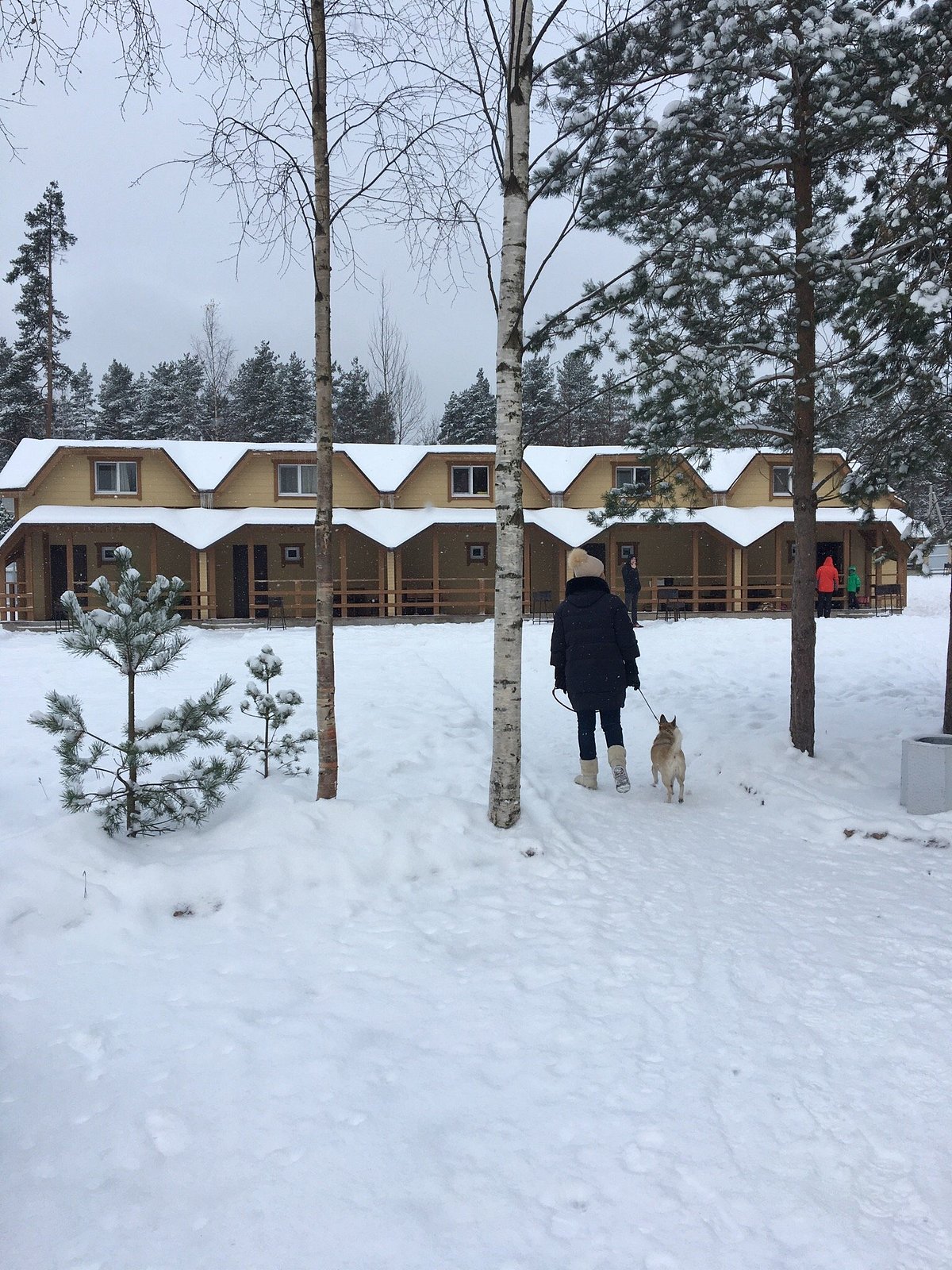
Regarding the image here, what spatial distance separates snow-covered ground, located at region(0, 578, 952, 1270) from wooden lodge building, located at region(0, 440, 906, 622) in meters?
17.1

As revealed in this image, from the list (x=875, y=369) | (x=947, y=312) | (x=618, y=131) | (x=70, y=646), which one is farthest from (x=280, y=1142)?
(x=618, y=131)

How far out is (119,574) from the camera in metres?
4.48

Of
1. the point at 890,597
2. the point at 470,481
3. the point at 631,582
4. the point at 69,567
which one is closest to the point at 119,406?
the point at 69,567

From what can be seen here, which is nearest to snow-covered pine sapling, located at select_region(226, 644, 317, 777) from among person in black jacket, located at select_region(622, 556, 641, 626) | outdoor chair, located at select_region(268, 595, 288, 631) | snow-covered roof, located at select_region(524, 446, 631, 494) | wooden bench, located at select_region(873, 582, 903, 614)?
person in black jacket, located at select_region(622, 556, 641, 626)

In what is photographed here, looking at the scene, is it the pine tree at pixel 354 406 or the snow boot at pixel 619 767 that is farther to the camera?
the pine tree at pixel 354 406

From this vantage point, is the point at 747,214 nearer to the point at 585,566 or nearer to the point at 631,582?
the point at 585,566

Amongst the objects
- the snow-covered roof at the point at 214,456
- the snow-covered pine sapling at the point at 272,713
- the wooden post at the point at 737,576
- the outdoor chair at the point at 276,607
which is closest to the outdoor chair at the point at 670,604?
the wooden post at the point at 737,576

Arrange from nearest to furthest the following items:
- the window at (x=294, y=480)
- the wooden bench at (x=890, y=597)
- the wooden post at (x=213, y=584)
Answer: the wooden post at (x=213, y=584)
the window at (x=294, y=480)
the wooden bench at (x=890, y=597)

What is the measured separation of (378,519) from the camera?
23.2 meters

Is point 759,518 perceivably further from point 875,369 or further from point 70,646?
point 70,646

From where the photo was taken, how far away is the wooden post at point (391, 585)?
904 inches

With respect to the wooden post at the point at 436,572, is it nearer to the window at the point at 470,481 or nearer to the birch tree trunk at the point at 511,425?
the window at the point at 470,481

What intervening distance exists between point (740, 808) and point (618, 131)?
229 inches

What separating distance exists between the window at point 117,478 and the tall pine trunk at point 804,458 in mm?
20373
